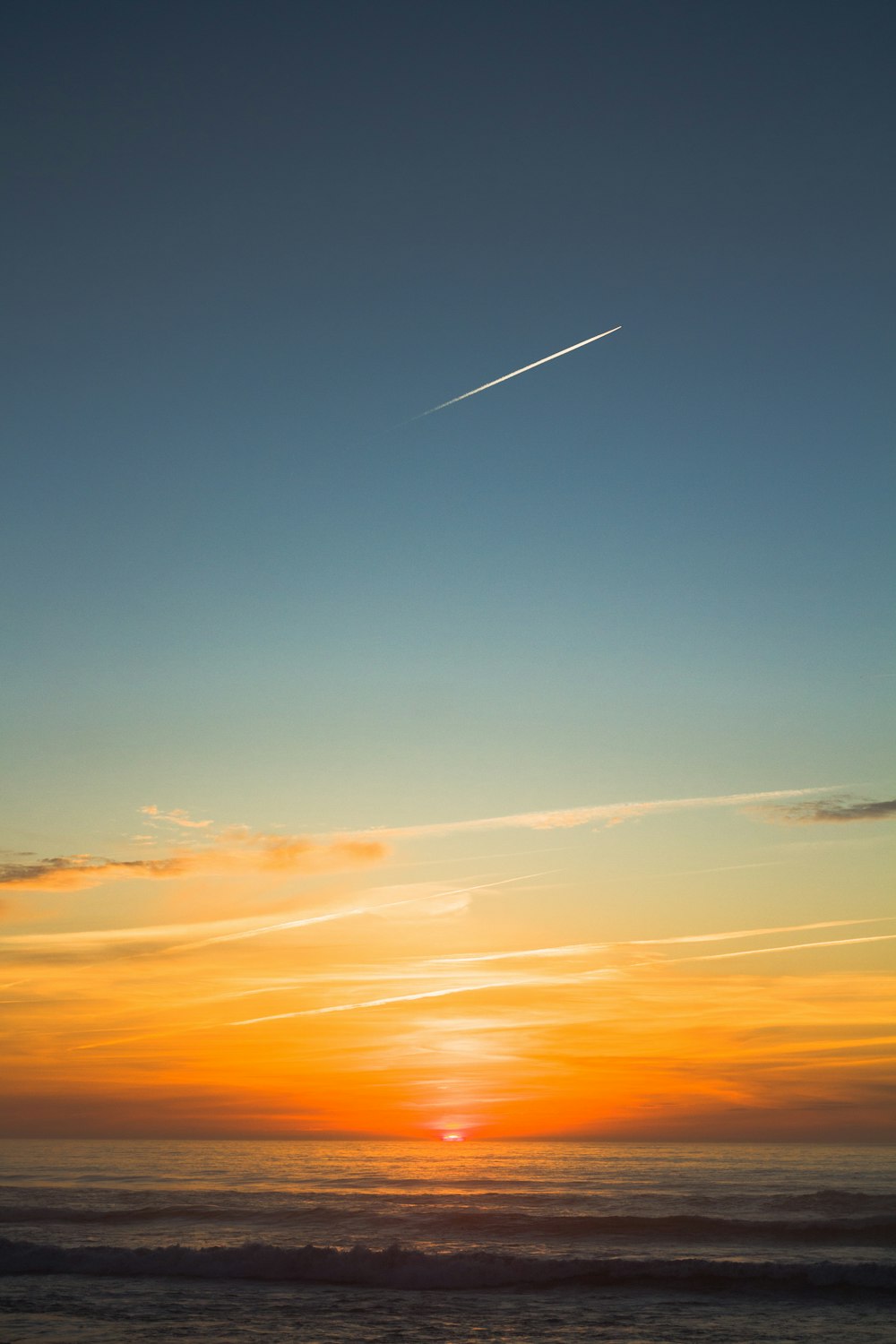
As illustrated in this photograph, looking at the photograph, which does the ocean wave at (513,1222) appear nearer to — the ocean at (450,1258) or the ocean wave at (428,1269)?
the ocean at (450,1258)

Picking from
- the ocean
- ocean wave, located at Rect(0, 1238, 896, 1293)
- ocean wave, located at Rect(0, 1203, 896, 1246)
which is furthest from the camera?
ocean wave, located at Rect(0, 1203, 896, 1246)

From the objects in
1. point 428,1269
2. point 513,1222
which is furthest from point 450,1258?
point 513,1222

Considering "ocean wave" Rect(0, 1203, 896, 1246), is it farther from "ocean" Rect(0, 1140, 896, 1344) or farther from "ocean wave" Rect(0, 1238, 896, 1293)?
"ocean wave" Rect(0, 1238, 896, 1293)

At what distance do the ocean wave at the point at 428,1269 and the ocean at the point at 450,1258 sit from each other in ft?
0.23

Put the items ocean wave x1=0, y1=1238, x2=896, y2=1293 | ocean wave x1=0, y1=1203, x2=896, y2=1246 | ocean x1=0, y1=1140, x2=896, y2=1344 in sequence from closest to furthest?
ocean x1=0, y1=1140, x2=896, y2=1344
ocean wave x1=0, y1=1238, x2=896, y2=1293
ocean wave x1=0, y1=1203, x2=896, y2=1246

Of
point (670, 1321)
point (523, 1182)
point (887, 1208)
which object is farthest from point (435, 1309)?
point (523, 1182)

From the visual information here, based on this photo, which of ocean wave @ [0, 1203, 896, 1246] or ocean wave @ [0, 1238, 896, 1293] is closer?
ocean wave @ [0, 1238, 896, 1293]

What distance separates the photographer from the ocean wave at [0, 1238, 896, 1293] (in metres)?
26.8

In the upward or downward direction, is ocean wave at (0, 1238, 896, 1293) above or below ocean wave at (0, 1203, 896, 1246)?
above

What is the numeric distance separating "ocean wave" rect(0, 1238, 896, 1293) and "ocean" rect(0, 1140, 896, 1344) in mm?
71

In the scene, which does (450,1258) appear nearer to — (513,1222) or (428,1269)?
(428,1269)

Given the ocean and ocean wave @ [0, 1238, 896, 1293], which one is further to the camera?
ocean wave @ [0, 1238, 896, 1293]

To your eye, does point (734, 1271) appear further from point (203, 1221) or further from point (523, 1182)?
point (523, 1182)

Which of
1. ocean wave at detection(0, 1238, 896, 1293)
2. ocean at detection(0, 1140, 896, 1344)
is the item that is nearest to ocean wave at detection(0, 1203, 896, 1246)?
ocean at detection(0, 1140, 896, 1344)
